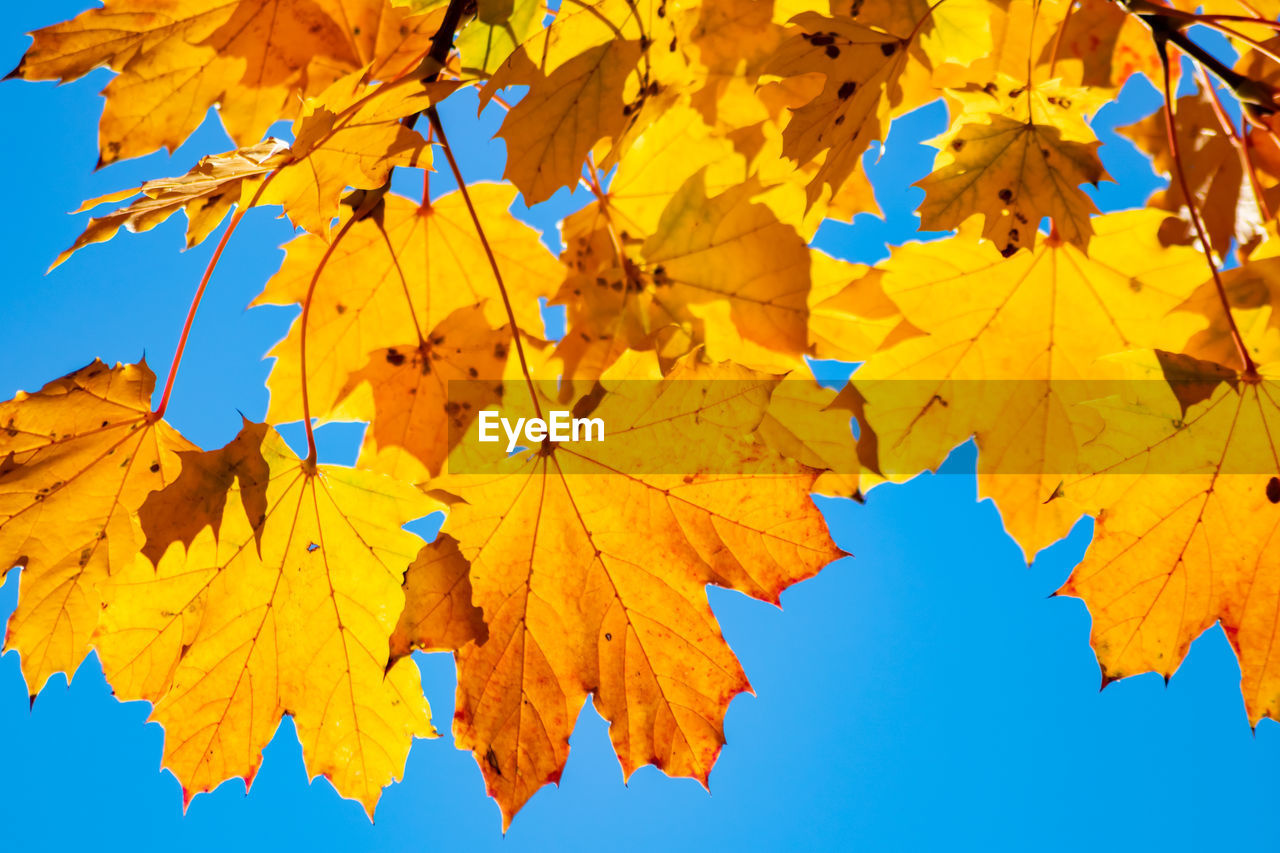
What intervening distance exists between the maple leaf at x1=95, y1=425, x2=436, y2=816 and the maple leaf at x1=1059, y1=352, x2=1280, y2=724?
86 centimetres

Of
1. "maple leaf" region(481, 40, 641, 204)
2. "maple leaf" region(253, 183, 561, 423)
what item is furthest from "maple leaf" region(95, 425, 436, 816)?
"maple leaf" region(481, 40, 641, 204)

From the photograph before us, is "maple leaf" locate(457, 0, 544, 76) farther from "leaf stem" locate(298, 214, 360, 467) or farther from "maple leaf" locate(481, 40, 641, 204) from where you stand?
"leaf stem" locate(298, 214, 360, 467)

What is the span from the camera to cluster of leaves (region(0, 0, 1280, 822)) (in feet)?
3.51

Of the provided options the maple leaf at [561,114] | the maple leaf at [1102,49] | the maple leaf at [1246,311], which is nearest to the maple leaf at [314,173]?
the maple leaf at [561,114]

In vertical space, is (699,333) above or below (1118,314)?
above

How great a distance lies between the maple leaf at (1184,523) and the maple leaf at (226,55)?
3.75 ft

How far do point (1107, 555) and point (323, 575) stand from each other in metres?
1.01

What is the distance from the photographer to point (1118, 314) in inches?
51.7

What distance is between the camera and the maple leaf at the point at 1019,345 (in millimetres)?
1217

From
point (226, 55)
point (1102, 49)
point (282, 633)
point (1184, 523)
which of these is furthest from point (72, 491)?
point (1102, 49)

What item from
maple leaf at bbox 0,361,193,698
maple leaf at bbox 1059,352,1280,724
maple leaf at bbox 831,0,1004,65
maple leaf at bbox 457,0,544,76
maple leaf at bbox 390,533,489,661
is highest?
maple leaf at bbox 457,0,544,76

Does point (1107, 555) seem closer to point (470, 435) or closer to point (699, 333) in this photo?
point (699, 333)

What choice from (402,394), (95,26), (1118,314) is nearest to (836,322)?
(1118,314)

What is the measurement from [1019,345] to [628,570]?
685 mm
